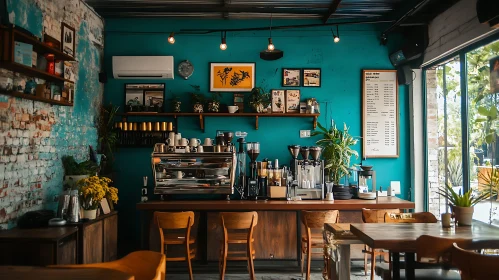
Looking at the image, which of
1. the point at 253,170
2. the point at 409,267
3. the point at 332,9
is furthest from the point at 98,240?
the point at 332,9

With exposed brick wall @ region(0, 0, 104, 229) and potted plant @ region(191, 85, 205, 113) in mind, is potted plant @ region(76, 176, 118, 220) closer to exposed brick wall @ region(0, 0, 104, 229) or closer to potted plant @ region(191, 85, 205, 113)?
exposed brick wall @ region(0, 0, 104, 229)

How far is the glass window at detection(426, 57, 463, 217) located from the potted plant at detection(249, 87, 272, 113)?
2472mm

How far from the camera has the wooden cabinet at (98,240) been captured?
428 centimetres

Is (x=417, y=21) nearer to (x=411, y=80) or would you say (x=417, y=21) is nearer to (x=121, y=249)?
(x=411, y=80)

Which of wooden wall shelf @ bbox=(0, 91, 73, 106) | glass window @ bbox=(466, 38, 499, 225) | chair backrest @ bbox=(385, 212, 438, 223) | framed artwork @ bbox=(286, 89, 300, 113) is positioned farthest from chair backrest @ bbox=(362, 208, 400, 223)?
wooden wall shelf @ bbox=(0, 91, 73, 106)

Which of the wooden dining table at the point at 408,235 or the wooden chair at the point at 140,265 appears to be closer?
the wooden chair at the point at 140,265

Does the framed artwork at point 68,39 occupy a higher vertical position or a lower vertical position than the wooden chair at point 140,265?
higher

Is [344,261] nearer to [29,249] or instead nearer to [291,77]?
[29,249]

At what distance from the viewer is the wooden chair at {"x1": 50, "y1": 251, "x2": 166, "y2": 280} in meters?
2.71

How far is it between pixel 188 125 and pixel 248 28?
180cm

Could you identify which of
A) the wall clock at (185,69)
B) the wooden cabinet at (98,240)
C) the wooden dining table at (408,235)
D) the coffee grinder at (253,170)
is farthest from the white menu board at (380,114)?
the wooden cabinet at (98,240)

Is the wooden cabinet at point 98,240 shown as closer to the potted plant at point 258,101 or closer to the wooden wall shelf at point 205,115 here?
the wooden wall shelf at point 205,115

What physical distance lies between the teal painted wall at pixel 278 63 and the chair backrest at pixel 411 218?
7.60 ft

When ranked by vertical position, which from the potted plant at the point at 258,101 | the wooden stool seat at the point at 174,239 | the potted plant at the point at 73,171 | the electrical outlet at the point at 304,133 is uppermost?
the potted plant at the point at 258,101
